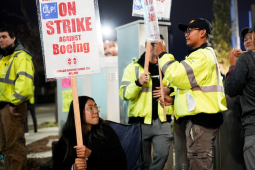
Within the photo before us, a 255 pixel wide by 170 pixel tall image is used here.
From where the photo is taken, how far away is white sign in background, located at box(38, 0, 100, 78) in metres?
2.86

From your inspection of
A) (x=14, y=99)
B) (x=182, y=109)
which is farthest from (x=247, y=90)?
(x=14, y=99)

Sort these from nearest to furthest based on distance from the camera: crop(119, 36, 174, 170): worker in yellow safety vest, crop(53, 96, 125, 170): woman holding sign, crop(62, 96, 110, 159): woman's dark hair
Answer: crop(53, 96, 125, 170): woman holding sign → crop(62, 96, 110, 159): woman's dark hair → crop(119, 36, 174, 170): worker in yellow safety vest

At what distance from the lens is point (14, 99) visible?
167 inches

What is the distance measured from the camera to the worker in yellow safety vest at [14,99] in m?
4.29

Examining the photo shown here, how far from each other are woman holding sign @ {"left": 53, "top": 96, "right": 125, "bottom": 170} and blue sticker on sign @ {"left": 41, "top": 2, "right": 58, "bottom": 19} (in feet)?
2.96

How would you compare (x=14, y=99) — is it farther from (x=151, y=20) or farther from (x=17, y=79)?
(x=151, y=20)

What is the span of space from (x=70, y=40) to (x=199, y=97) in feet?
4.60

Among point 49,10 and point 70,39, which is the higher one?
point 49,10

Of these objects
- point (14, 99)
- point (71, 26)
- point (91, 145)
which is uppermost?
point (71, 26)

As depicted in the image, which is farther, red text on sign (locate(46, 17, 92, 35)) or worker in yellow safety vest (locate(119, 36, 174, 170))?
worker in yellow safety vest (locate(119, 36, 174, 170))

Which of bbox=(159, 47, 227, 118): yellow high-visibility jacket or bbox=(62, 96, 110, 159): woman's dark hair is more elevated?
bbox=(159, 47, 227, 118): yellow high-visibility jacket

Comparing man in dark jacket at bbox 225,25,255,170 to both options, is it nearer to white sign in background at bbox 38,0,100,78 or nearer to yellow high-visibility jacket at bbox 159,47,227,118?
yellow high-visibility jacket at bbox 159,47,227,118

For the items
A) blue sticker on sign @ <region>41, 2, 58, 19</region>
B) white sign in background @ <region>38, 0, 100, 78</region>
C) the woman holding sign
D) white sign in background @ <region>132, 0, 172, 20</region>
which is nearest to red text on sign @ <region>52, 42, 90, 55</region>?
white sign in background @ <region>38, 0, 100, 78</region>

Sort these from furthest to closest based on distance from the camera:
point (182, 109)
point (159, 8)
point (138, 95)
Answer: point (159, 8)
point (138, 95)
point (182, 109)
